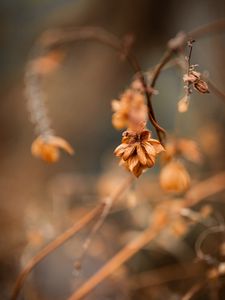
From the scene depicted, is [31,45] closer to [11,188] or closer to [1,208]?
[11,188]

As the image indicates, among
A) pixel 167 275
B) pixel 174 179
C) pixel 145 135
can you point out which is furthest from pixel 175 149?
pixel 167 275

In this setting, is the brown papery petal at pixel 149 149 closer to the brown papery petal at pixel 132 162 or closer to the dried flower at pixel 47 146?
the brown papery petal at pixel 132 162

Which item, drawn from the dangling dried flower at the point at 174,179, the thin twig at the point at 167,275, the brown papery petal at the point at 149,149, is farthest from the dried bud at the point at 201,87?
the thin twig at the point at 167,275

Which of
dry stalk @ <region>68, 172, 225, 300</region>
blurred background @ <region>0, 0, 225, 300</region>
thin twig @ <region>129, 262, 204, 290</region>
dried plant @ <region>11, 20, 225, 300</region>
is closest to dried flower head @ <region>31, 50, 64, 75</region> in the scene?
dried plant @ <region>11, 20, 225, 300</region>

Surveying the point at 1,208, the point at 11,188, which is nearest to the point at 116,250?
the point at 1,208

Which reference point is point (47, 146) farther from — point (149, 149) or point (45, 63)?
point (45, 63)

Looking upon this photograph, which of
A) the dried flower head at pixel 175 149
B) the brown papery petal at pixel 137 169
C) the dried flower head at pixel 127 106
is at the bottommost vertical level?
the brown papery petal at pixel 137 169
